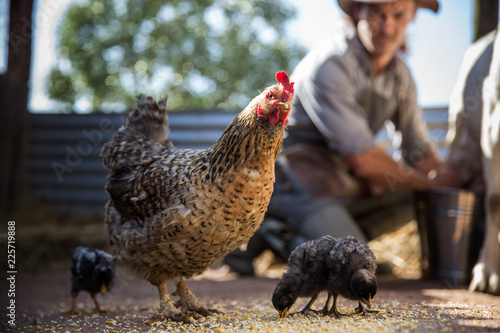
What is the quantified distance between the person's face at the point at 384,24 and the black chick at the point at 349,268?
243 centimetres

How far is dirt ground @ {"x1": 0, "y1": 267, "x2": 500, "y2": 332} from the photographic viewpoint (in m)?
2.22

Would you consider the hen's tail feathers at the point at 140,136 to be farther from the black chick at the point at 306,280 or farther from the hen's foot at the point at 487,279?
the hen's foot at the point at 487,279

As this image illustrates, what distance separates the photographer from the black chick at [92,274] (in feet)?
10.8

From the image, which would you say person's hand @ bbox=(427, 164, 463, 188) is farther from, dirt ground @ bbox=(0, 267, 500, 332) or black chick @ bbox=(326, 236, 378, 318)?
black chick @ bbox=(326, 236, 378, 318)

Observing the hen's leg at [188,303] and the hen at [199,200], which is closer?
the hen at [199,200]

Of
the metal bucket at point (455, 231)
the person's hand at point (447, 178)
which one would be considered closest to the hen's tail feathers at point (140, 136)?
the metal bucket at point (455, 231)

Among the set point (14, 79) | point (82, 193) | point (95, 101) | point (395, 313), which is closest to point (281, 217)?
point (395, 313)

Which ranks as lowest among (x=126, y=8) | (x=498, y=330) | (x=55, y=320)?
(x=55, y=320)

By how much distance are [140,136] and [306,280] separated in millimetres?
1529

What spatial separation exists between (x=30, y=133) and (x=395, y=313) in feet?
20.4

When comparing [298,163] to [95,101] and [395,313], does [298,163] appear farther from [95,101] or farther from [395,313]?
[95,101]

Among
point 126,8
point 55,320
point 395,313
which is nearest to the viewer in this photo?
point 395,313

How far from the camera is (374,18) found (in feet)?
14.2

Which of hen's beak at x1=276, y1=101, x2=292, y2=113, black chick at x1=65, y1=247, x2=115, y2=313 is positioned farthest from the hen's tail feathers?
hen's beak at x1=276, y1=101, x2=292, y2=113
